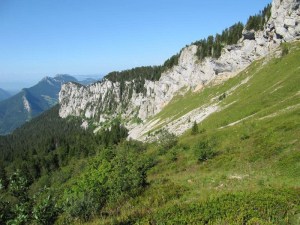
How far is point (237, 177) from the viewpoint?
30.6m

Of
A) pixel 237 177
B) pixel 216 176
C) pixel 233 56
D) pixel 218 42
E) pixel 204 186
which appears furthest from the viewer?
pixel 218 42

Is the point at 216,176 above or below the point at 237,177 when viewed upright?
below

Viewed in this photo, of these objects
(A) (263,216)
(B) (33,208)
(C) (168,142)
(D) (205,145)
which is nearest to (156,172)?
(D) (205,145)

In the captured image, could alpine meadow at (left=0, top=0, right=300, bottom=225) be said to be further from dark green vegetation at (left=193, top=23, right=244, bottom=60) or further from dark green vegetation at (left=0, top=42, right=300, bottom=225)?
dark green vegetation at (left=193, top=23, right=244, bottom=60)

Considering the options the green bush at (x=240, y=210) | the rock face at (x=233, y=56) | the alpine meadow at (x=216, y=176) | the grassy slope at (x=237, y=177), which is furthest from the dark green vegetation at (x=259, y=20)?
the green bush at (x=240, y=210)

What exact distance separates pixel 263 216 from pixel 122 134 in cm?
14314

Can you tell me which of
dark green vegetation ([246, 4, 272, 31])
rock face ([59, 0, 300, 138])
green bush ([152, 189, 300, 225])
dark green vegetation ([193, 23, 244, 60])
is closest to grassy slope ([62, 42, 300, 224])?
green bush ([152, 189, 300, 225])

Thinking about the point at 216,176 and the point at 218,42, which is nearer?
the point at 216,176

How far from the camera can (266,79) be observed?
80.2m

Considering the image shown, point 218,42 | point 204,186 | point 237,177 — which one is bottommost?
point 204,186

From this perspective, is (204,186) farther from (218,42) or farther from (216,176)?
(218,42)

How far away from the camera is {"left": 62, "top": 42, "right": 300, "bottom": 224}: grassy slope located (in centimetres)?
2044

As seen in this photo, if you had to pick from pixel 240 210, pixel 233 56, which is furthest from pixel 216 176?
pixel 233 56

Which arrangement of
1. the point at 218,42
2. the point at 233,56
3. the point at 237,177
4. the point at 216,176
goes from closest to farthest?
the point at 237,177, the point at 216,176, the point at 233,56, the point at 218,42
